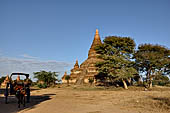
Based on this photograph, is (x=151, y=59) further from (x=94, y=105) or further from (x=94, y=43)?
(x=94, y=43)

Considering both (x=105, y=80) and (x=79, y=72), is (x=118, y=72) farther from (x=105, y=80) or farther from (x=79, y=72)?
(x=79, y=72)

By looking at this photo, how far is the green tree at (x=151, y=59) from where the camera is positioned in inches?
1128

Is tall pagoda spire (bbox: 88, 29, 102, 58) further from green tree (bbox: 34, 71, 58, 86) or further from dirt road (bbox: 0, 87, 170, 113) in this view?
dirt road (bbox: 0, 87, 170, 113)

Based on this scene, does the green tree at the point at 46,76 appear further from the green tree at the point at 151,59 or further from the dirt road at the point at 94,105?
the dirt road at the point at 94,105

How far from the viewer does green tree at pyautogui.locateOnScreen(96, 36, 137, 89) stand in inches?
1087

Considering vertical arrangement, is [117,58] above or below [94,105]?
above

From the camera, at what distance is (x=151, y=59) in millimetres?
28500

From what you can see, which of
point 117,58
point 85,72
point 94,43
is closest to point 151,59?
point 117,58

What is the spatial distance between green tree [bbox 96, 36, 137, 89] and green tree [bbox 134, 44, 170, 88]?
5.94ft

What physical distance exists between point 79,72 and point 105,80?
979 centimetres

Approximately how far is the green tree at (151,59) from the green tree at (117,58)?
1.81m

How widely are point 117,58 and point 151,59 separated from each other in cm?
572

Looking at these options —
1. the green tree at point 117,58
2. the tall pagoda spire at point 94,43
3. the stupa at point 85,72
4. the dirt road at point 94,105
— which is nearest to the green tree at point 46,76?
the stupa at point 85,72

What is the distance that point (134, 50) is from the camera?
3142cm
